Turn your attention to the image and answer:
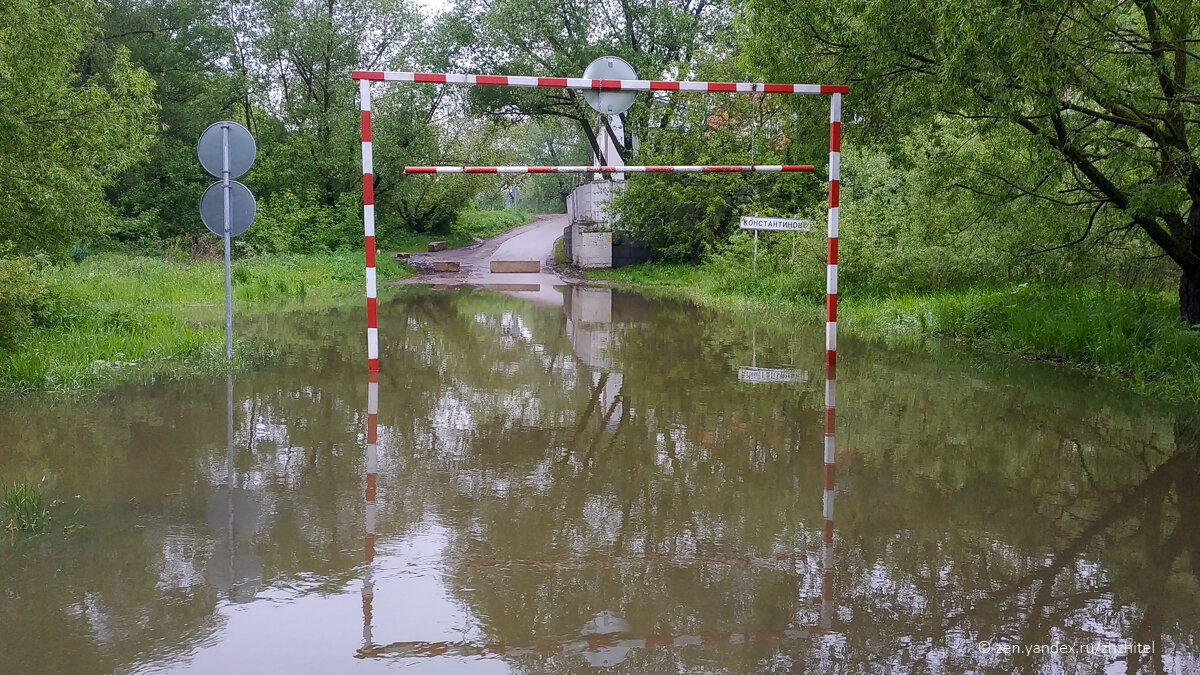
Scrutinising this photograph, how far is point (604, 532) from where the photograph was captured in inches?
193

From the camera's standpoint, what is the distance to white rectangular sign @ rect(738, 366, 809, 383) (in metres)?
9.84

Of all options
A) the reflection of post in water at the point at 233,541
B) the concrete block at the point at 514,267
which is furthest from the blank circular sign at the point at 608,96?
the concrete block at the point at 514,267

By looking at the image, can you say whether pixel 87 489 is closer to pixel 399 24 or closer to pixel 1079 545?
pixel 1079 545

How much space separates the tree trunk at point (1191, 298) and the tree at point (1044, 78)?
0.01 m

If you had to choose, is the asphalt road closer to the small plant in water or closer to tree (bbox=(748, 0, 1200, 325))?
tree (bbox=(748, 0, 1200, 325))

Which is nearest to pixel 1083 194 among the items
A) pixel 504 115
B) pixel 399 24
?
pixel 504 115

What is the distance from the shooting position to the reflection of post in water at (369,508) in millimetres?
3839

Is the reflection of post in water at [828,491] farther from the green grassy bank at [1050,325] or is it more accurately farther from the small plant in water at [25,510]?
the small plant in water at [25,510]

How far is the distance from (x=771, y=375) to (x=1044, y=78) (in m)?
3.80

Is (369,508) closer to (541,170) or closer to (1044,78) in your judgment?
(541,170)

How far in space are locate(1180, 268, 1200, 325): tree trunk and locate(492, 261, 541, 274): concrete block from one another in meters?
29.0

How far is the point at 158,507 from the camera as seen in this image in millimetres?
5234

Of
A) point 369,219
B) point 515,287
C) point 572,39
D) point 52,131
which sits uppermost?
point 572,39

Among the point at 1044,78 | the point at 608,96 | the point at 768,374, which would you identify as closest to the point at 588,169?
the point at 608,96
